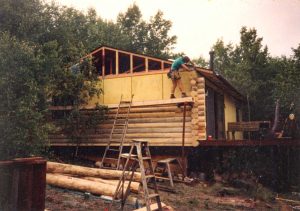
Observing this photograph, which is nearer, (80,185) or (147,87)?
(80,185)

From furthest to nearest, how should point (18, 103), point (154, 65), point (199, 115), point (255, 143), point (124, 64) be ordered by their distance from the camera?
1. point (124, 64)
2. point (154, 65)
3. point (199, 115)
4. point (255, 143)
5. point (18, 103)

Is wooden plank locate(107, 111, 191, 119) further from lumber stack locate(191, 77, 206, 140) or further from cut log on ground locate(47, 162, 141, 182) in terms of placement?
cut log on ground locate(47, 162, 141, 182)

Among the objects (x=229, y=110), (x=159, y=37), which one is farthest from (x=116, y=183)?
(x=159, y=37)

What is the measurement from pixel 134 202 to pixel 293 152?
1030cm

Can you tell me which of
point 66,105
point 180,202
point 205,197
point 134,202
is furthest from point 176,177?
point 66,105

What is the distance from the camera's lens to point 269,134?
18.0 m

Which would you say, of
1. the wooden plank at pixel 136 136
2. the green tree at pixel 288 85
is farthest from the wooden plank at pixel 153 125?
the green tree at pixel 288 85

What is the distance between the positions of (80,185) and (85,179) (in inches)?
34.8

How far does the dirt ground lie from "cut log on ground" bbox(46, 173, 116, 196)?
0.17 metres

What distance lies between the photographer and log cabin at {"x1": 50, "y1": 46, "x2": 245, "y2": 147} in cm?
1515

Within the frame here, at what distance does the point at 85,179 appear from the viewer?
433 inches

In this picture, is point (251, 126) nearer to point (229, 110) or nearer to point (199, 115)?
point (199, 115)

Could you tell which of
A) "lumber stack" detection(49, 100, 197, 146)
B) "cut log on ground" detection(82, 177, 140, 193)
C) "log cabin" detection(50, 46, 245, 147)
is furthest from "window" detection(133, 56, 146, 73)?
"cut log on ground" detection(82, 177, 140, 193)

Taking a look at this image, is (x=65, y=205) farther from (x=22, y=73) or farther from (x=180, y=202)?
(x=22, y=73)
